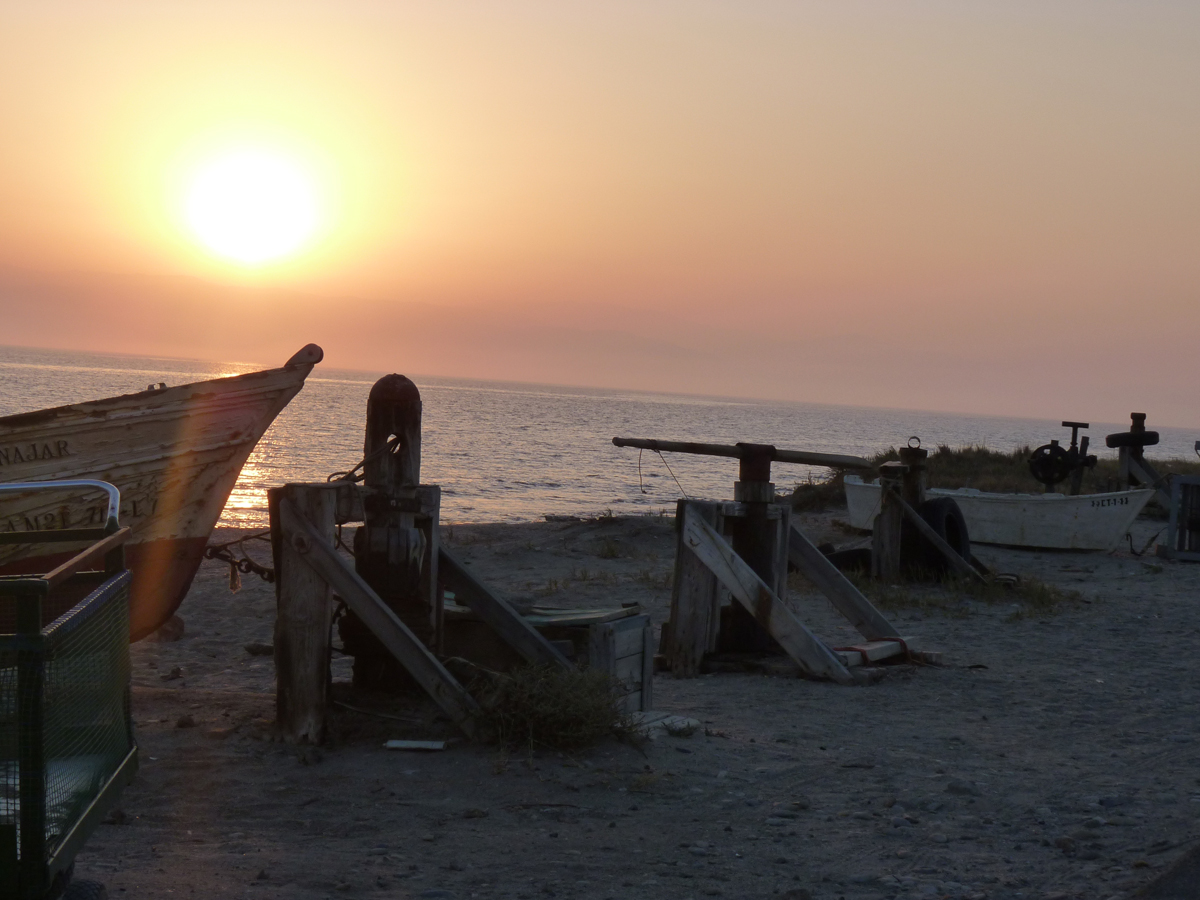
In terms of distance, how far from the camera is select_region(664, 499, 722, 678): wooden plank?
8.46 m

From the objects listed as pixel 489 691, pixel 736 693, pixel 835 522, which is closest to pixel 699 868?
pixel 489 691

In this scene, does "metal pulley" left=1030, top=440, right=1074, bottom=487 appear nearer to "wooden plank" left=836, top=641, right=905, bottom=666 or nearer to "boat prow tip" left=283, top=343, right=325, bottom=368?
"wooden plank" left=836, top=641, right=905, bottom=666

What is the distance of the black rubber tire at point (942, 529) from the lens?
13.1 metres

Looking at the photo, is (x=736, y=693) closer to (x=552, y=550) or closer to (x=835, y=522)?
(x=552, y=550)

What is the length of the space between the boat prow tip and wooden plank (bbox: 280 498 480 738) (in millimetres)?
2912

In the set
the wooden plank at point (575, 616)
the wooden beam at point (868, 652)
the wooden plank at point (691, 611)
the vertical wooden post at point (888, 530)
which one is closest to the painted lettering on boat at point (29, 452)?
the wooden plank at point (575, 616)

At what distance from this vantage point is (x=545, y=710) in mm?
5898

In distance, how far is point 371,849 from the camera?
474 centimetres

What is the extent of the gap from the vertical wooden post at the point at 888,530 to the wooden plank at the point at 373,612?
7214 mm

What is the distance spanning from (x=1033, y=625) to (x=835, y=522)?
887cm

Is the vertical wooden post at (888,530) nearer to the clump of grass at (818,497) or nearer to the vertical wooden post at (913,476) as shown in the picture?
the vertical wooden post at (913,476)

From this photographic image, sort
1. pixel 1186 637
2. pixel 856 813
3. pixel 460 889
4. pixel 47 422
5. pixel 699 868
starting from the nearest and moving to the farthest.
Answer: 1. pixel 460 889
2. pixel 699 868
3. pixel 856 813
4. pixel 47 422
5. pixel 1186 637

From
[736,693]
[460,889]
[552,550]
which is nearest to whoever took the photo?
[460,889]

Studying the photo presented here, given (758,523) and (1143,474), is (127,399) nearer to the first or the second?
(758,523)
